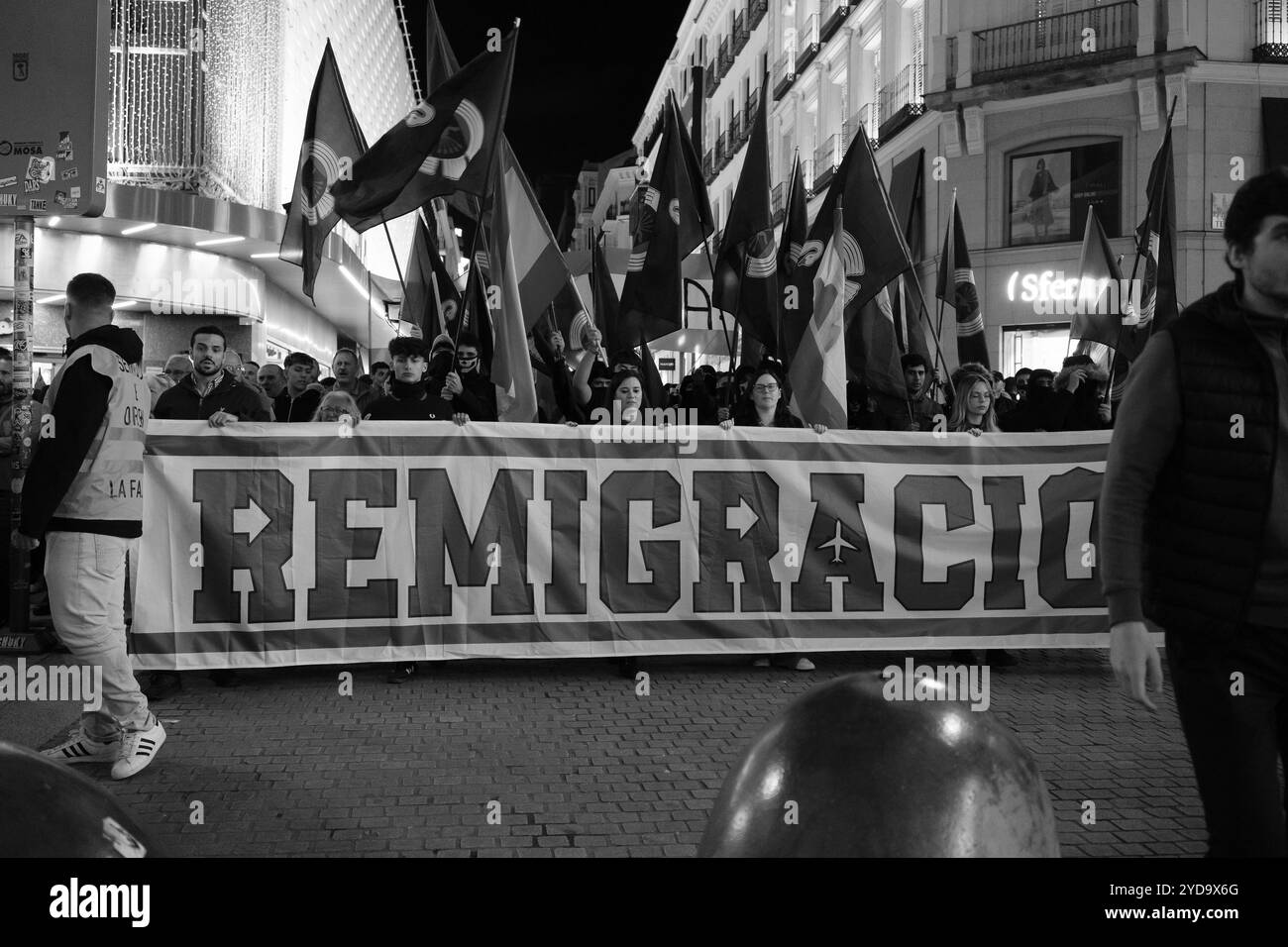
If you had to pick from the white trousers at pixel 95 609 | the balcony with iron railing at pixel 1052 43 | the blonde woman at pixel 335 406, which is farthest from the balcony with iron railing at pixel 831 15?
the white trousers at pixel 95 609

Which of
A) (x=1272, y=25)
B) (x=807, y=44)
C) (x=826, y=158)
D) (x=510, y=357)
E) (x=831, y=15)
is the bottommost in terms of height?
(x=510, y=357)

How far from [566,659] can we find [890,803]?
5.19 meters

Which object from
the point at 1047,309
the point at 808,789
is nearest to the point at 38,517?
the point at 808,789

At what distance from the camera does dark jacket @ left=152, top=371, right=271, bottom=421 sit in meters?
7.07

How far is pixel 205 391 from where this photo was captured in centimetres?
715

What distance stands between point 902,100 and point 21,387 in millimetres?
24023

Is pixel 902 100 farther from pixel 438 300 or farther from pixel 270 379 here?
pixel 270 379

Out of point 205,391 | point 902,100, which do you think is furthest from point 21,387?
point 902,100

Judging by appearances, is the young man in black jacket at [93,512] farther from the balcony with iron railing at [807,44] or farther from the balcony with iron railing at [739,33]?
the balcony with iron railing at [739,33]

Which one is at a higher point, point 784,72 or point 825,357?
point 784,72

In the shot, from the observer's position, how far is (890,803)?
2.40m

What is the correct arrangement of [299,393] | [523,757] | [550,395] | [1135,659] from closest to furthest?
[1135,659], [523,757], [299,393], [550,395]

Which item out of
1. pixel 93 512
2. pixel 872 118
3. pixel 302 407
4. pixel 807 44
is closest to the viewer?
pixel 93 512
